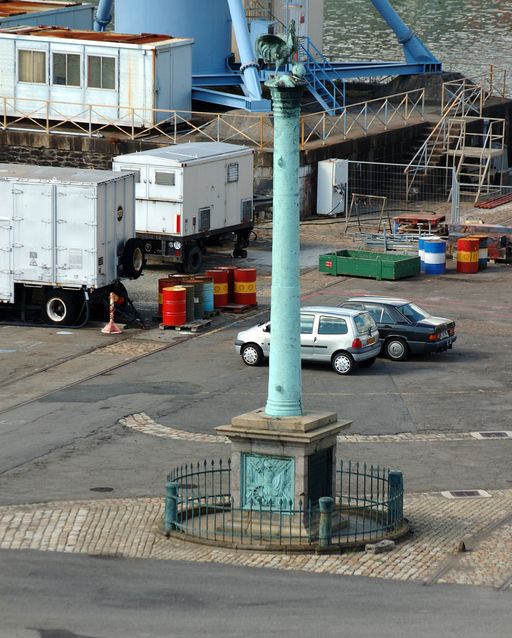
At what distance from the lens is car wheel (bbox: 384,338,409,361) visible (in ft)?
111

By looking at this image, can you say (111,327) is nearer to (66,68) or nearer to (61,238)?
(61,238)

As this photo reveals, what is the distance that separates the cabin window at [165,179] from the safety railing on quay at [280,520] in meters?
20.5

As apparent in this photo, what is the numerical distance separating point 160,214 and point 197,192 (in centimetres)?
120

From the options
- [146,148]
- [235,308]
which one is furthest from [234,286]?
[146,148]

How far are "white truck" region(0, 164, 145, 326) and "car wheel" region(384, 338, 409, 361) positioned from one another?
7.14 meters

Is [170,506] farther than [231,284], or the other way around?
[231,284]

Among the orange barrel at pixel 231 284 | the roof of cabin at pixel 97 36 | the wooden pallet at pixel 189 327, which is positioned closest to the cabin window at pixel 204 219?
the orange barrel at pixel 231 284

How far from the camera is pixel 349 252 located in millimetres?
43938

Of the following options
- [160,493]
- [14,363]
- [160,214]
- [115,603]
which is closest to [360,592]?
[115,603]

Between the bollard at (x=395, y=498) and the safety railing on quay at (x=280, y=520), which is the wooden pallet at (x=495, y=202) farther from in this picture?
the bollard at (x=395, y=498)

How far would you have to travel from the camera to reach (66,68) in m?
53.6

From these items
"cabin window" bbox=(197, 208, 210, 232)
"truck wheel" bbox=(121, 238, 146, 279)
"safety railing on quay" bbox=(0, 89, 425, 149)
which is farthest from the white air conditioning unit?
"truck wheel" bbox=(121, 238, 146, 279)

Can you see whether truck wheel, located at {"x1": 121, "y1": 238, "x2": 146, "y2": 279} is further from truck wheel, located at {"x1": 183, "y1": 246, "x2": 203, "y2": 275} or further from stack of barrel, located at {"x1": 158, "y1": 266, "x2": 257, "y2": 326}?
truck wheel, located at {"x1": 183, "y1": 246, "x2": 203, "y2": 275}

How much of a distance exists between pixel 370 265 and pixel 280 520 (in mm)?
22565
